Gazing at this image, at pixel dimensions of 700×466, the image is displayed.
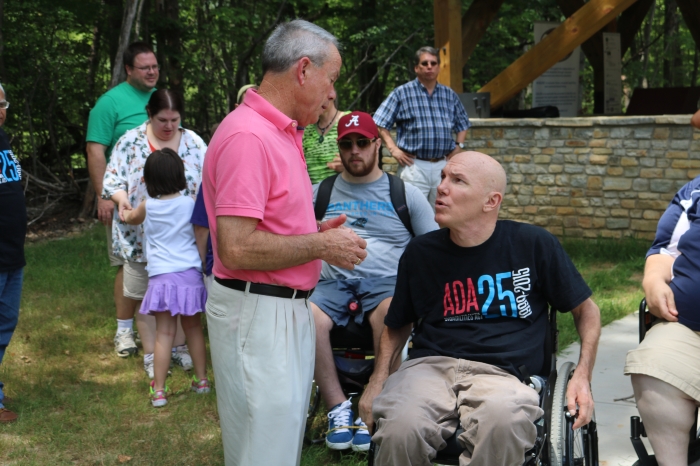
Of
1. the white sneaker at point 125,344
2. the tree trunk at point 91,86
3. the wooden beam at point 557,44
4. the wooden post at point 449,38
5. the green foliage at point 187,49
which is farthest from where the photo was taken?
the tree trunk at point 91,86

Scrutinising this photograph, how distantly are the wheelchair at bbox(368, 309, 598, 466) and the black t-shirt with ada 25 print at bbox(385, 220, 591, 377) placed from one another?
0.11 meters

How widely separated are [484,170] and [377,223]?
1074mm

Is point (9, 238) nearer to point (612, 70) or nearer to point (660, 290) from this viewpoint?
point (660, 290)

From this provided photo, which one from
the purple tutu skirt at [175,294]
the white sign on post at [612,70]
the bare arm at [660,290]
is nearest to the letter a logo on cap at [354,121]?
the purple tutu skirt at [175,294]

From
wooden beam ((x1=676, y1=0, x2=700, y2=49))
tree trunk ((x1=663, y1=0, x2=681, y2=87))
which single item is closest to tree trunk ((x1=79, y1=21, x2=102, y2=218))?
wooden beam ((x1=676, y1=0, x2=700, y2=49))

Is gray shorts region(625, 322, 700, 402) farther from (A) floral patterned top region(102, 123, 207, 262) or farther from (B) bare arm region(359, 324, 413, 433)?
→ (A) floral patterned top region(102, 123, 207, 262)

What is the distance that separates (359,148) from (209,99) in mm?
11658

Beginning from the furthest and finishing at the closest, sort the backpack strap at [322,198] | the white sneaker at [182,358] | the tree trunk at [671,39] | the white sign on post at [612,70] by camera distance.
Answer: the tree trunk at [671,39], the white sign on post at [612,70], the white sneaker at [182,358], the backpack strap at [322,198]

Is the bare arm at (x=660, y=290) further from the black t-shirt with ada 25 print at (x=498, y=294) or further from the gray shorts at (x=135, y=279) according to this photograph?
the gray shorts at (x=135, y=279)

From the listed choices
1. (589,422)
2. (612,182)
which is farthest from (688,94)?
(589,422)

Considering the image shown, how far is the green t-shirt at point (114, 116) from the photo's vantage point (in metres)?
5.18

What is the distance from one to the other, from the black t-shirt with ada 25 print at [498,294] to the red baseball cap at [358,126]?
1.13 m

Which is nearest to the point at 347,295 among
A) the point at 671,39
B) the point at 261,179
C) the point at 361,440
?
the point at 361,440

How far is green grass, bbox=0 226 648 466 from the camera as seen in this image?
3822 millimetres
